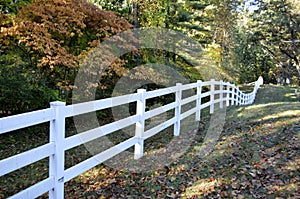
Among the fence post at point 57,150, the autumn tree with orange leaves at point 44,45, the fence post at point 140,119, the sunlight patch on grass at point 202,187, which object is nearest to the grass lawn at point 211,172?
the sunlight patch on grass at point 202,187

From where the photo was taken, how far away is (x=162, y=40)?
15.1m

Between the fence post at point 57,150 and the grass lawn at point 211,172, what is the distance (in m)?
0.93

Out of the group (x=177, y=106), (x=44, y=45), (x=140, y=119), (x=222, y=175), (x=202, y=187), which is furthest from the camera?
(x=44, y=45)

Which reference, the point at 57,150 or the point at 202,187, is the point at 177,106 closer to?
the point at 202,187

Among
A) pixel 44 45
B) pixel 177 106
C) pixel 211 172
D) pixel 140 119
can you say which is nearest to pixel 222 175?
pixel 211 172

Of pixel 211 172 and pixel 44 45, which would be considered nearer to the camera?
pixel 211 172

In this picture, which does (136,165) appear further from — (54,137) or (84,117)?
(84,117)

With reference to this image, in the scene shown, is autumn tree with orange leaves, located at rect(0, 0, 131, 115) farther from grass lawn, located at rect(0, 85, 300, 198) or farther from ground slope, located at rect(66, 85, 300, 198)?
ground slope, located at rect(66, 85, 300, 198)

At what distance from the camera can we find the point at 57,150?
3072mm

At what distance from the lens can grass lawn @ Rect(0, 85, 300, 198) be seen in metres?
3.98

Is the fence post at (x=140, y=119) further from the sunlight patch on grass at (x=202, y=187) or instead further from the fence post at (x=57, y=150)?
the fence post at (x=57, y=150)

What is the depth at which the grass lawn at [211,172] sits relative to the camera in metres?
3.98

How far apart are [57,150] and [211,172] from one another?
8.11 ft

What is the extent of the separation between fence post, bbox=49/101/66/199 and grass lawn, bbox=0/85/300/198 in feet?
3.06
